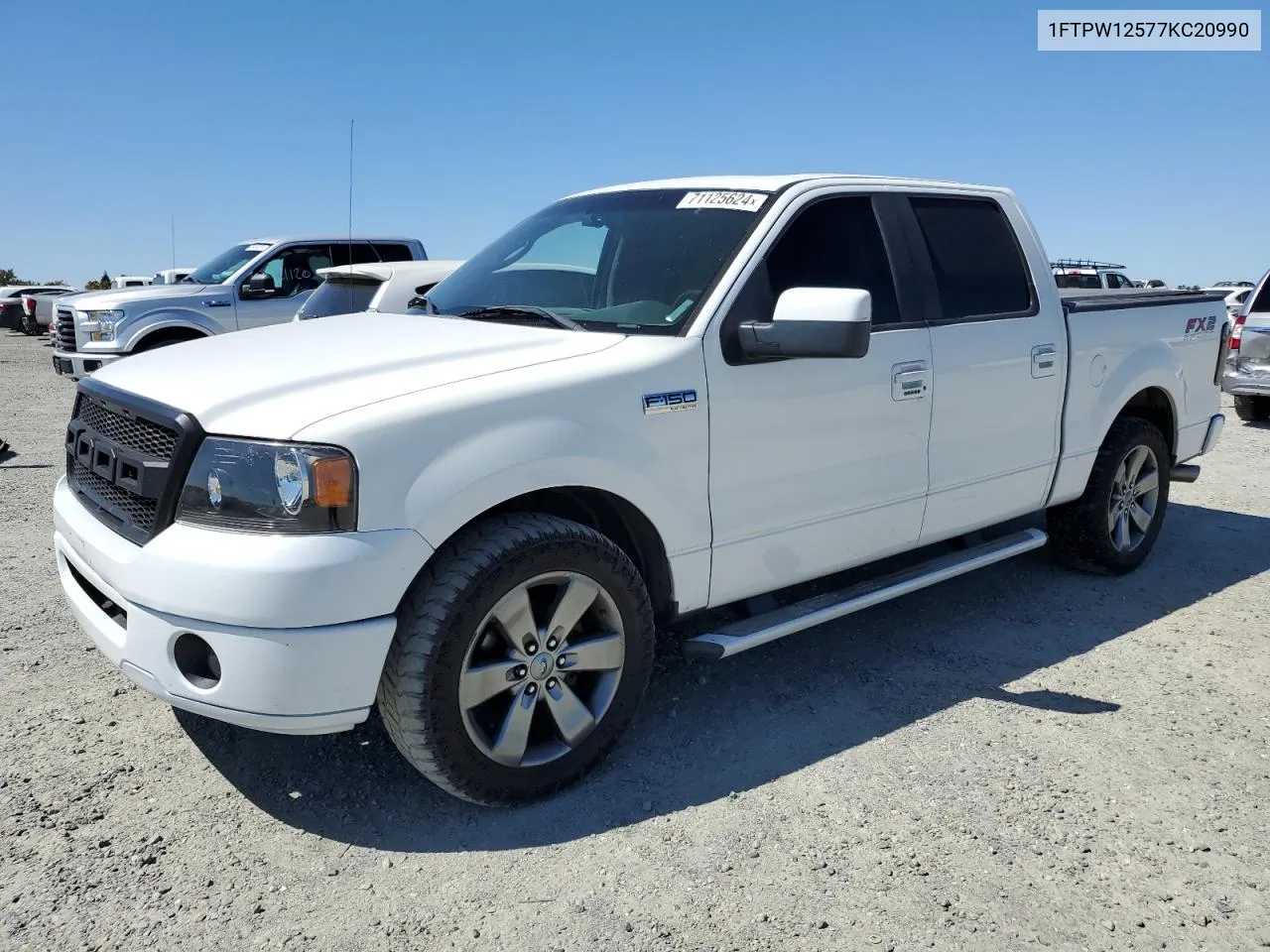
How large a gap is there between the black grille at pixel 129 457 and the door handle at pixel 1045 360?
11.1ft

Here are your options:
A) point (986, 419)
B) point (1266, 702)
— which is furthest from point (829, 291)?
point (1266, 702)

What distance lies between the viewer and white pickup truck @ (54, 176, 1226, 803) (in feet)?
8.50

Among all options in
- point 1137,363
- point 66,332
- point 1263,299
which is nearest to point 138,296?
point 66,332

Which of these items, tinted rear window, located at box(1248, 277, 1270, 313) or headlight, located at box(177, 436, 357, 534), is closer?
headlight, located at box(177, 436, 357, 534)

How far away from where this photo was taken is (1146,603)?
4.90m

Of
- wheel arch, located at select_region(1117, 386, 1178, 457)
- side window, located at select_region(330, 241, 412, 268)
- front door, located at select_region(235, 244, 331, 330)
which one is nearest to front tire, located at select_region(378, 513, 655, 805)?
wheel arch, located at select_region(1117, 386, 1178, 457)

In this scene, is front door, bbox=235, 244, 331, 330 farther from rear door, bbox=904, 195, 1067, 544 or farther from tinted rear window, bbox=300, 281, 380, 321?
rear door, bbox=904, 195, 1067, 544

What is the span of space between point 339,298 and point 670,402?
5097 millimetres

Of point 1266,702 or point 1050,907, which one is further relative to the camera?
point 1266,702

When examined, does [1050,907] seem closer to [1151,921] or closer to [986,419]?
[1151,921]

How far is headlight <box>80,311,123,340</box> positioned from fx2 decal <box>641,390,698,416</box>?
30.5 feet

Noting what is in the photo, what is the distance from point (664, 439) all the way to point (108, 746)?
83.1 inches

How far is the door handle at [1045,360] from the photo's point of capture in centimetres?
439

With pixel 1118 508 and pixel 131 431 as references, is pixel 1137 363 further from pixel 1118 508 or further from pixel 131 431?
pixel 131 431
